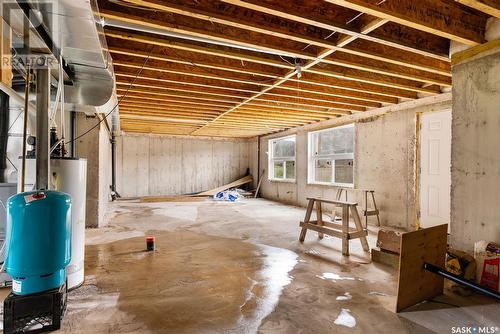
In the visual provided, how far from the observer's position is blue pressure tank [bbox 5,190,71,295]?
1.56m

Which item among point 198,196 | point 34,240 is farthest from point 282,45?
point 198,196

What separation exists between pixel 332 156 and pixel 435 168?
2.40 m

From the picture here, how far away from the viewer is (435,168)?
4172 millimetres

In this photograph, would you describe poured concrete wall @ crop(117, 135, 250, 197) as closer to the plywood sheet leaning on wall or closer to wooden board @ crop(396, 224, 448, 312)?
the plywood sheet leaning on wall

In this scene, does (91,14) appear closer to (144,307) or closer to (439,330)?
(144,307)

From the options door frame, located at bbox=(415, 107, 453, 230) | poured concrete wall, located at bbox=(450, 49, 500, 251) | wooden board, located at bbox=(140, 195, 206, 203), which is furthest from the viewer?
wooden board, located at bbox=(140, 195, 206, 203)

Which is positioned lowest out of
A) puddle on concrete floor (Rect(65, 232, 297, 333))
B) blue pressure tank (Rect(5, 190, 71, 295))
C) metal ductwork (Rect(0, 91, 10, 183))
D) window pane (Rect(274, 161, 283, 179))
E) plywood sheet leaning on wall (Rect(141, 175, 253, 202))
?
puddle on concrete floor (Rect(65, 232, 297, 333))

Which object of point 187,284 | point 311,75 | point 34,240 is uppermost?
point 311,75

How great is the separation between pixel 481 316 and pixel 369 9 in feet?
7.48

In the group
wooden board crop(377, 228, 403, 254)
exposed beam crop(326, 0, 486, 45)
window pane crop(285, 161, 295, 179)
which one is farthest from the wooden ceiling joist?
window pane crop(285, 161, 295, 179)

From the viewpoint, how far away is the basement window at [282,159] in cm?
823

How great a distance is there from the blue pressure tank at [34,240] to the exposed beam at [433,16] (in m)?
2.22

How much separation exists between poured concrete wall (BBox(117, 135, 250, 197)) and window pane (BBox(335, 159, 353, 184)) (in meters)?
4.71

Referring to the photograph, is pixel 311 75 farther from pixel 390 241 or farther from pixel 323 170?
pixel 323 170
